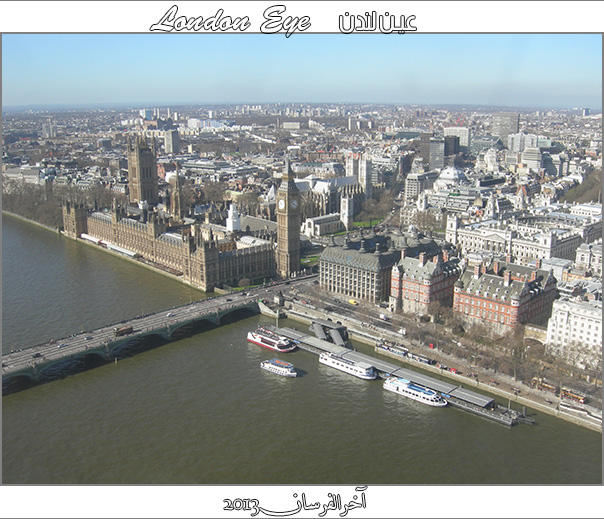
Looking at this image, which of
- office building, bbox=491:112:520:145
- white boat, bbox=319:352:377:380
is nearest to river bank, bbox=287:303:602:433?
white boat, bbox=319:352:377:380

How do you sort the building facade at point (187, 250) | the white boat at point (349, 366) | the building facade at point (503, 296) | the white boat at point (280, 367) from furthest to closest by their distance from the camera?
the building facade at point (187, 250), the building facade at point (503, 296), the white boat at point (280, 367), the white boat at point (349, 366)

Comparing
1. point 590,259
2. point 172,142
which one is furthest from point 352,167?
point 172,142

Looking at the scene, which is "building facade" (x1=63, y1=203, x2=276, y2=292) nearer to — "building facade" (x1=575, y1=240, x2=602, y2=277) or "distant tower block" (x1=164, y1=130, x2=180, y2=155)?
"building facade" (x1=575, y1=240, x2=602, y2=277)

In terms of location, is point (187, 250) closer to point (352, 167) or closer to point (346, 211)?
point (346, 211)

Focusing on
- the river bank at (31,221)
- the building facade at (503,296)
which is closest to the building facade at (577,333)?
Result: the building facade at (503,296)

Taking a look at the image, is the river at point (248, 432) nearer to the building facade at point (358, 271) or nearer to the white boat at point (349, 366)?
the white boat at point (349, 366)

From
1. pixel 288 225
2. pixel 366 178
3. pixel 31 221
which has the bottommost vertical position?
pixel 31 221
